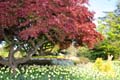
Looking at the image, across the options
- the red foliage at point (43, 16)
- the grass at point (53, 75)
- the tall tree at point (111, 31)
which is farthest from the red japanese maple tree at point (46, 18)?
the tall tree at point (111, 31)

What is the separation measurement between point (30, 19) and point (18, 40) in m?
1.92

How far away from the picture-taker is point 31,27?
9.93 metres

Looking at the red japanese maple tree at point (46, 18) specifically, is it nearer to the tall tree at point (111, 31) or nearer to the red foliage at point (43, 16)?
the red foliage at point (43, 16)

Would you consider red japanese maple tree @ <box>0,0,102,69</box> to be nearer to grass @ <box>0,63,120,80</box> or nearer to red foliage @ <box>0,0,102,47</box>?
red foliage @ <box>0,0,102,47</box>

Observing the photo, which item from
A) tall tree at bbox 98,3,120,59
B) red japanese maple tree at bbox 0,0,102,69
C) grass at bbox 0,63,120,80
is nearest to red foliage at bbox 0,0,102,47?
red japanese maple tree at bbox 0,0,102,69

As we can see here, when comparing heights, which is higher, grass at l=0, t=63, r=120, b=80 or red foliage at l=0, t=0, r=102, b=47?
red foliage at l=0, t=0, r=102, b=47

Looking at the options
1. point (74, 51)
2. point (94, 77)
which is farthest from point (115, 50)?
point (94, 77)

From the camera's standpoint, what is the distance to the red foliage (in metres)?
9.76

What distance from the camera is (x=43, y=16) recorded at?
9867 millimetres

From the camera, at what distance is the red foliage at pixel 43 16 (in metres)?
9.76

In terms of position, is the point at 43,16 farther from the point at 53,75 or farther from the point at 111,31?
the point at 111,31

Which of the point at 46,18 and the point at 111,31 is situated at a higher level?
the point at 46,18

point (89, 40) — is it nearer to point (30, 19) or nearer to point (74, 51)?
point (30, 19)

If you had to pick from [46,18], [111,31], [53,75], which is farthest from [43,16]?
[111,31]
